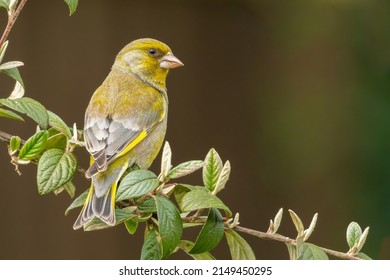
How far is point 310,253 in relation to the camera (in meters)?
1.10

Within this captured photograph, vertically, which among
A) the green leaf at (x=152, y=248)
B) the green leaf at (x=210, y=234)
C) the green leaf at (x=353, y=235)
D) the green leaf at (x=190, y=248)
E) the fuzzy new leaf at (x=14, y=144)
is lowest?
the green leaf at (x=190, y=248)

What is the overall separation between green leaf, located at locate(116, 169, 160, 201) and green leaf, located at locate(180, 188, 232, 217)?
4cm

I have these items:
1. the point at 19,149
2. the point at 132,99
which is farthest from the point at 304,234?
the point at 132,99

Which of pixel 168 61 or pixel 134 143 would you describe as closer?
pixel 134 143

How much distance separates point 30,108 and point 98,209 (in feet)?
0.58

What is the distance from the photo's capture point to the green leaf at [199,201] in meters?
1.04

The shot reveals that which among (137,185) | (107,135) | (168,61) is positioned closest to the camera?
(137,185)

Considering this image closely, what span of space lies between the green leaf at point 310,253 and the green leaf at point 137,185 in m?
0.21

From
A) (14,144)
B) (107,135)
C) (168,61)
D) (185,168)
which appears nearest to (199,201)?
(185,168)

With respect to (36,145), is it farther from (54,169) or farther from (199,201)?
(199,201)

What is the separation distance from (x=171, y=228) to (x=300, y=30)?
126 inches

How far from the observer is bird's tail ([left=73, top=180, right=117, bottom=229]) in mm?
1116

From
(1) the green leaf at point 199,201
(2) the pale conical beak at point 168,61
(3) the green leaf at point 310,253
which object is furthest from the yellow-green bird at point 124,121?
(3) the green leaf at point 310,253

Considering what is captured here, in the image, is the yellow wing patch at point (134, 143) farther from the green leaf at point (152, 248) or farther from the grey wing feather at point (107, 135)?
the green leaf at point (152, 248)
